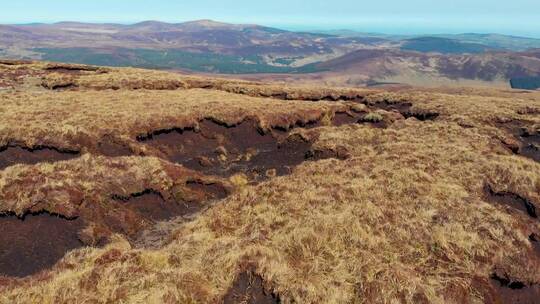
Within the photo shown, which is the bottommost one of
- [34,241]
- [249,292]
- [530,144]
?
[34,241]

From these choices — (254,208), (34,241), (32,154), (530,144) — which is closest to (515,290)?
(254,208)

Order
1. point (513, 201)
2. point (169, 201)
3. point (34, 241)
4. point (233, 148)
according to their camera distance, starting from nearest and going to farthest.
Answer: point (34, 241)
point (513, 201)
point (169, 201)
point (233, 148)

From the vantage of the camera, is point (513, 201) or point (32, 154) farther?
point (32, 154)

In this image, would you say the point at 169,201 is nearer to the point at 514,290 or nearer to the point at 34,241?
the point at 34,241

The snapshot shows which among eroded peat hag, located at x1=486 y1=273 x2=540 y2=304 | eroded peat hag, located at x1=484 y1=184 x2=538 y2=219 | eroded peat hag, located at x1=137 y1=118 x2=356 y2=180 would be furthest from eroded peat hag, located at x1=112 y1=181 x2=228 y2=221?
eroded peat hag, located at x1=484 y1=184 x2=538 y2=219

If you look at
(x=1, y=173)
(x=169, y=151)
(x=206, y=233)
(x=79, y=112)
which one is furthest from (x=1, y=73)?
(x=206, y=233)
